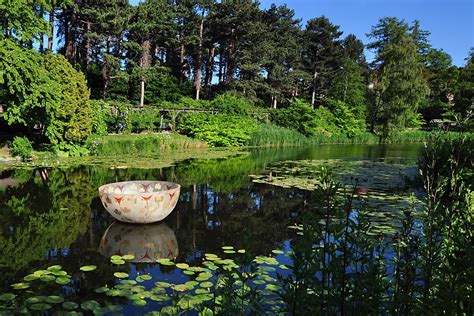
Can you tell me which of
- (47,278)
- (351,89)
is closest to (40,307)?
(47,278)

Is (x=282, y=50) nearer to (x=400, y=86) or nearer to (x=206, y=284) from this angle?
(x=400, y=86)

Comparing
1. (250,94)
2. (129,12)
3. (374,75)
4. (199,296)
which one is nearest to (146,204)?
(199,296)

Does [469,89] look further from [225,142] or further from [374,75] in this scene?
[225,142]

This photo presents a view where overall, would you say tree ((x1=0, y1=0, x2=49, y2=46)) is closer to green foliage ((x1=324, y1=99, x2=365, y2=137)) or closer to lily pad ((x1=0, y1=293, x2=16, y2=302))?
lily pad ((x1=0, y1=293, x2=16, y2=302))

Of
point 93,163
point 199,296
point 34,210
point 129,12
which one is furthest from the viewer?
point 129,12

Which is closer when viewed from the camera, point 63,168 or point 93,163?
point 63,168

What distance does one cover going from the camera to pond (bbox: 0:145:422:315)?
14.8ft

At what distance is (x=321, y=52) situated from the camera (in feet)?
157

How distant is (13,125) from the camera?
18.7 metres

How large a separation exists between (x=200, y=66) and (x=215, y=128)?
16351mm

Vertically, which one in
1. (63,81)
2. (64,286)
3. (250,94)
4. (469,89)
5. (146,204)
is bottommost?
(64,286)

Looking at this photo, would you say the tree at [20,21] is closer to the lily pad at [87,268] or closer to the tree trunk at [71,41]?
the lily pad at [87,268]

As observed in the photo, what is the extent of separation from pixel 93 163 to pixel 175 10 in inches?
1048

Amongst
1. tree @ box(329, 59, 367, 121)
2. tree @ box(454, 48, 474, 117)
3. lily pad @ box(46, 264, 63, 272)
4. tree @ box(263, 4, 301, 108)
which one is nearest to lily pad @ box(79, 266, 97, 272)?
lily pad @ box(46, 264, 63, 272)
